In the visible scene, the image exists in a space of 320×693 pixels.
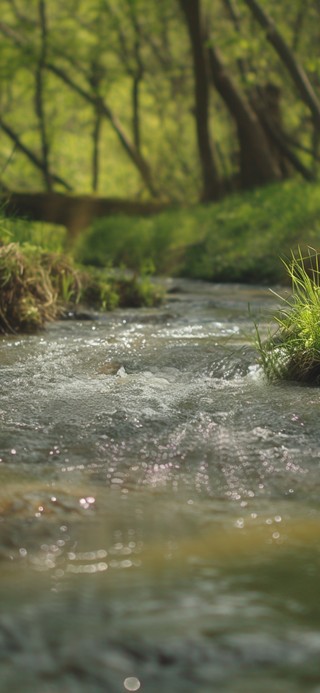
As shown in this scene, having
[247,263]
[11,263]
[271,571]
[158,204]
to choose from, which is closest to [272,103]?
[158,204]

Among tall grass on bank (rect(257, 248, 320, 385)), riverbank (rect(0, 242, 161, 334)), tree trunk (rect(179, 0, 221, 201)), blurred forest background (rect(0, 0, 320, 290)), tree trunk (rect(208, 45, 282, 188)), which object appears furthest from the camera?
tree trunk (rect(179, 0, 221, 201))

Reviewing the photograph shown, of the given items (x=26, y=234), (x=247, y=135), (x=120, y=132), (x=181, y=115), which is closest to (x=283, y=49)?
(x=247, y=135)

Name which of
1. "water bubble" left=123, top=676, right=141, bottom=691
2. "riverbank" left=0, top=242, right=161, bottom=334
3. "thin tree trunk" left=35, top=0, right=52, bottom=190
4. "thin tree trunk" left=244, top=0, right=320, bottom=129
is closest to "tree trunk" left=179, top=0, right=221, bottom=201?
"thin tree trunk" left=244, top=0, right=320, bottom=129

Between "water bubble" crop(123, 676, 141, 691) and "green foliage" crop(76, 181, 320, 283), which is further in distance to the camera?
"green foliage" crop(76, 181, 320, 283)

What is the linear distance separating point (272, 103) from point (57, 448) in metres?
15.3

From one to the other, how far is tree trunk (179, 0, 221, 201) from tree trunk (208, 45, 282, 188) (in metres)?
0.28

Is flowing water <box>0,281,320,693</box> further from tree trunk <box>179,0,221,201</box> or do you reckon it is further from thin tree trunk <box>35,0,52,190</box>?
thin tree trunk <box>35,0,52,190</box>

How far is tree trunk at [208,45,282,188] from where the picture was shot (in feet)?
53.0

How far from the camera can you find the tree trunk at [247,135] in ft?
53.0

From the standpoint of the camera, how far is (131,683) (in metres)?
1.83

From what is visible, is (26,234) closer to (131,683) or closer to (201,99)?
(131,683)

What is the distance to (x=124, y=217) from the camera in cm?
1802

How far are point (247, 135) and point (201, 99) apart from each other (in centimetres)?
134

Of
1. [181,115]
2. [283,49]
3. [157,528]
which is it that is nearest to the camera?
[157,528]
